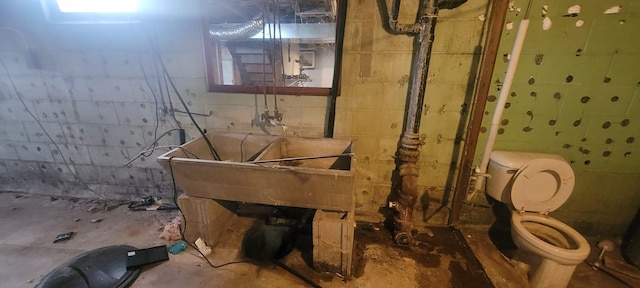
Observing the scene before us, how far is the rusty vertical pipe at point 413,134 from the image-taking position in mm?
1640

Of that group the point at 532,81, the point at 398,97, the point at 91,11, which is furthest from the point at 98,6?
the point at 532,81

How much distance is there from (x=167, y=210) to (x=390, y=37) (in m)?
2.49

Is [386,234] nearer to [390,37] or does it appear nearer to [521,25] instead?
[390,37]

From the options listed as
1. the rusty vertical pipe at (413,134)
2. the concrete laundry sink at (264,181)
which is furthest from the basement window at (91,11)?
the rusty vertical pipe at (413,134)

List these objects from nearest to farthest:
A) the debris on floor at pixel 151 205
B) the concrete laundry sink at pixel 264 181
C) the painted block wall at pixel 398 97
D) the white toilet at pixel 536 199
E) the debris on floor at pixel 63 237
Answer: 1. the concrete laundry sink at pixel 264 181
2. the white toilet at pixel 536 199
3. the painted block wall at pixel 398 97
4. the debris on floor at pixel 63 237
5. the debris on floor at pixel 151 205

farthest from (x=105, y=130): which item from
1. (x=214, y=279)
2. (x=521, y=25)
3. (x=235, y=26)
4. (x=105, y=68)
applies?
(x=521, y=25)

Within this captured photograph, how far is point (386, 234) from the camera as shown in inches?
82.7

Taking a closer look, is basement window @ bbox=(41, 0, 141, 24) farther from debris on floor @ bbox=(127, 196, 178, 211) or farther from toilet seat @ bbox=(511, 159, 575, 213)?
toilet seat @ bbox=(511, 159, 575, 213)

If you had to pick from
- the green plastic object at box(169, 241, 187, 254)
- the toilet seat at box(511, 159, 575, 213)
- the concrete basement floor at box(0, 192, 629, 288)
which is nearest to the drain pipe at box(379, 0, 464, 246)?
the concrete basement floor at box(0, 192, 629, 288)

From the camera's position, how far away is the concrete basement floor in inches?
63.9

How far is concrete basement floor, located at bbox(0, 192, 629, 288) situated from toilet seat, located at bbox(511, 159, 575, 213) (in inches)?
18.8

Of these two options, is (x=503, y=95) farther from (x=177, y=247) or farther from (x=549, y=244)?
(x=177, y=247)

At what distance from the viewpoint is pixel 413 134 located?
1863 mm

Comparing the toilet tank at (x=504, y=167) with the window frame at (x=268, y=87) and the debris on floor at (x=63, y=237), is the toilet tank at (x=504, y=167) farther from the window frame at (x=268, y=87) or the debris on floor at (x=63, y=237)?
the debris on floor at (x=63, y=237)
